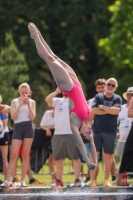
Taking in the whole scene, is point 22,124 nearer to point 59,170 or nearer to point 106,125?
point 59,170

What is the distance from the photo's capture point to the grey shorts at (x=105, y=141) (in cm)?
1451

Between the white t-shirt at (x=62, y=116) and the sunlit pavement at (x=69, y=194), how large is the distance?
238 cm

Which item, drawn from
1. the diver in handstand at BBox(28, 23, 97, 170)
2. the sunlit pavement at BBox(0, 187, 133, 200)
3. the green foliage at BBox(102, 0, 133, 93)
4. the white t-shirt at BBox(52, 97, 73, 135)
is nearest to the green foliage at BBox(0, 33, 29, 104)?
the green foliage at BBox(102, 0, 133, 93)

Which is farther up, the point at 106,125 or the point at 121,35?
the point at 121,35

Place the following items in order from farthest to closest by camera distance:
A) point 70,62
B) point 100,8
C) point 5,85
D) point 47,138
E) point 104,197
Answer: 1. point 70,62
2. point 100,8
3. point 5,85
4. point 47,138
5. point 104,197

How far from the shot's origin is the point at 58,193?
11.4 meters

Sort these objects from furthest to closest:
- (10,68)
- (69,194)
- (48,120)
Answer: (10,68) → (48,120) → (69,194)

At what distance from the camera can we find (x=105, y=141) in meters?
14.5

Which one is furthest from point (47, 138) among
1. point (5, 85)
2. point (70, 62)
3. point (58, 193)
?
point (70, 62)

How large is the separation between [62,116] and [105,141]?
3.16 ft

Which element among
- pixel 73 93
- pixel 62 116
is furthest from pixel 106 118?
pixel 73 93

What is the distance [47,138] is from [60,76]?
279 inches

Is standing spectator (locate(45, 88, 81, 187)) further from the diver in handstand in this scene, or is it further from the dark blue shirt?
the diver in handstand

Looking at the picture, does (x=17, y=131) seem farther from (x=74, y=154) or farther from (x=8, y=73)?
(x=8, y=73)
